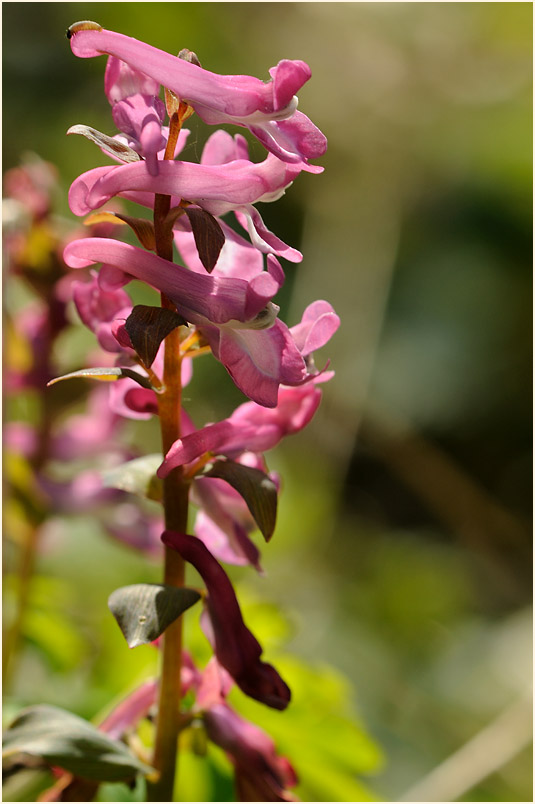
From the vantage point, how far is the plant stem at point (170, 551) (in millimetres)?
413

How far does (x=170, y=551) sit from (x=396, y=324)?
76.6 inches

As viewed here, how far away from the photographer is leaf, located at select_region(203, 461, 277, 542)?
417 mm

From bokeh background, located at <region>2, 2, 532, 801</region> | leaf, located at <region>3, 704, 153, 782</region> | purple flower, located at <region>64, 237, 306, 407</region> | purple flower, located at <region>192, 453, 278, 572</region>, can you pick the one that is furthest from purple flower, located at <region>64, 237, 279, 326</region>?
bokeh background, located at <region>2, 2, 532, 801</region>

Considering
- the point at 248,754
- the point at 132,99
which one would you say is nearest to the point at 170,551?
the point at 248,754

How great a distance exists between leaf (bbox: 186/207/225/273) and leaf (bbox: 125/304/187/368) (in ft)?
0.10

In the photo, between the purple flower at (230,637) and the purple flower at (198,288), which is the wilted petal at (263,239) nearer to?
the purple flower at (198,288)

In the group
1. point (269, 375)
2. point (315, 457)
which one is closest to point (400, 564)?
point (315, 457)

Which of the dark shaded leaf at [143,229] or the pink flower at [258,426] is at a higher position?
the dark shaded leaf at [143,229]

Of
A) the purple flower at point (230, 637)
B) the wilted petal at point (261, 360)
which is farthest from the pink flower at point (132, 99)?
the purple flower at point (230, 637)

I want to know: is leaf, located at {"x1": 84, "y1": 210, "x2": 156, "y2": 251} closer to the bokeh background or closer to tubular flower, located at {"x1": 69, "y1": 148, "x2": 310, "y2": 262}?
tubular flower, located at {"x1": 69, "y1": 148, "x2": 310, "y2": 262}

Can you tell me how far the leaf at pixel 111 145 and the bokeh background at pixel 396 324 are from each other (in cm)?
105

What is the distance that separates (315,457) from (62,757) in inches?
62.8

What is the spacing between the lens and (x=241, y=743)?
19.7 inches

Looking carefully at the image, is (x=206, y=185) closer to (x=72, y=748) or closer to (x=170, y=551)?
(x=170, y=551)
